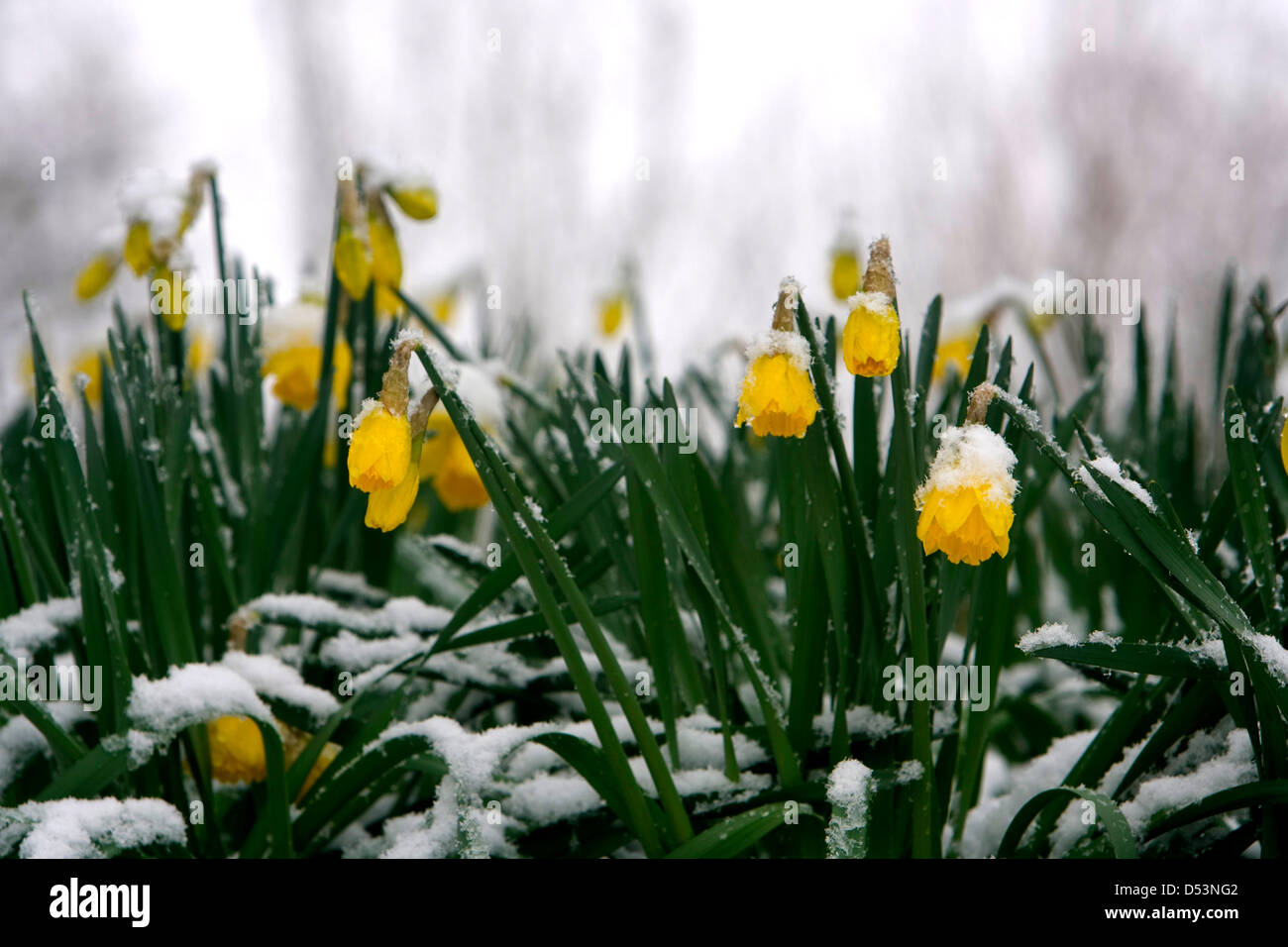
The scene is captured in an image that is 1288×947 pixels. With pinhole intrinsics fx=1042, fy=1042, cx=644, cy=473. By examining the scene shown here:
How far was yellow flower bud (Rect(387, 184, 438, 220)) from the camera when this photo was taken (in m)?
1.53

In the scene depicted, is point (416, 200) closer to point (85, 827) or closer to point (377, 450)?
point (377, 450)

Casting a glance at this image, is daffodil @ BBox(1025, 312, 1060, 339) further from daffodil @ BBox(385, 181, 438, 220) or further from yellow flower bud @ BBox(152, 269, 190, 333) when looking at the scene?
yellow flower bud @ BBox(152, 269, 190, 333)

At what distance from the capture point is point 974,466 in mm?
798

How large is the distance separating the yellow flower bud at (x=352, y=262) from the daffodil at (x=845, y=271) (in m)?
1.00

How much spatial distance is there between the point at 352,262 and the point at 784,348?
81 centimetres

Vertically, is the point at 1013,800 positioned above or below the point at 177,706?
below

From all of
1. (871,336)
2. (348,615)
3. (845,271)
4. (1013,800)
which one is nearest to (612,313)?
(845,271)

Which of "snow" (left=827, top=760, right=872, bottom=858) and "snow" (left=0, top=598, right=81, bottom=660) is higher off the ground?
"snow" (left=0, top=598, right=81, bottom=660)

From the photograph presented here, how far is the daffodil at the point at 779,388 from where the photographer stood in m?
0.86

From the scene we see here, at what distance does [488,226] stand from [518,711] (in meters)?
7.97

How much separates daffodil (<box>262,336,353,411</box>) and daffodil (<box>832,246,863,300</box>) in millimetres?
983

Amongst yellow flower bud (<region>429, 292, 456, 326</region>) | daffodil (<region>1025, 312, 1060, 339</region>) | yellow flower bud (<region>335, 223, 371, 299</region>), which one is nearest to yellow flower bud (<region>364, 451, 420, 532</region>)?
yellow flower bud (<region>335, 223, 371, 299</region>)
